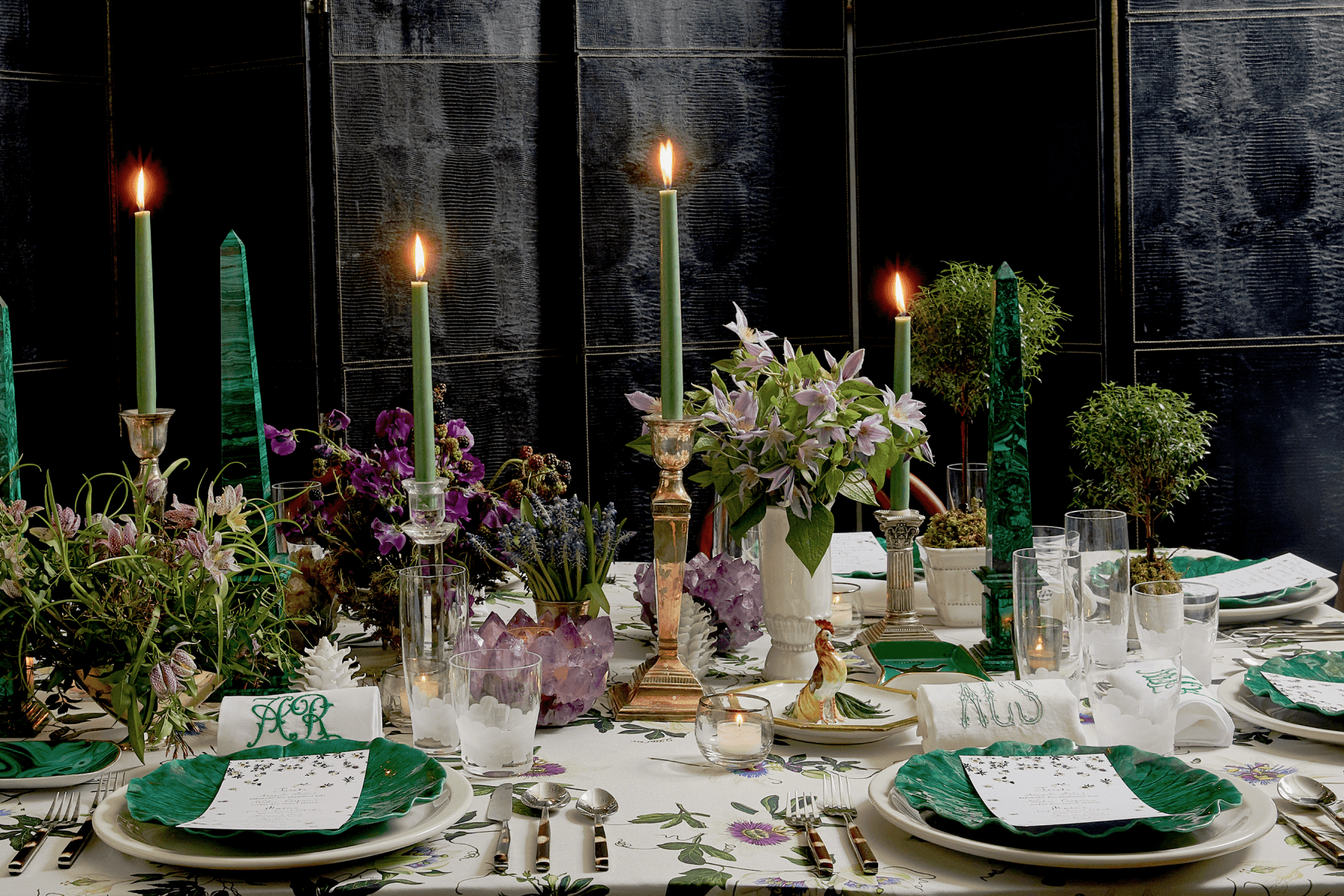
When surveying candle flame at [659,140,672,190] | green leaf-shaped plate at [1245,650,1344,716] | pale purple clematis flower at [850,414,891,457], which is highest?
candle flame at [659,140,672,190]

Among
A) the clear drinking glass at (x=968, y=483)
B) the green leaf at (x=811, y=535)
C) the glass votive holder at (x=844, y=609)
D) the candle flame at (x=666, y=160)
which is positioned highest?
the candle flame at (x=666, y=160)

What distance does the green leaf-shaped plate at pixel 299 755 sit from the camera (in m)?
1.00

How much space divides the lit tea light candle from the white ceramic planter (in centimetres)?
57

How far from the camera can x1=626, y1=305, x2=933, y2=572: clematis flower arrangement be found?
1.38 metres

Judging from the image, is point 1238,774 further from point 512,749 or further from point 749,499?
point 512,749

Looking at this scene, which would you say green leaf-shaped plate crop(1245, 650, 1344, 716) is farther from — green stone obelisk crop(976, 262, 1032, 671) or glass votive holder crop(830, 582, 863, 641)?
glass votive holder crop(830, 582, 863, 641)

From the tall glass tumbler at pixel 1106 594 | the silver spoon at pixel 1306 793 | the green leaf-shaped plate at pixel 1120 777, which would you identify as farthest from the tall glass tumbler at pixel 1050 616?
the silver spoon at pixel 1306 793

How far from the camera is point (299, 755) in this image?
3.78 feet

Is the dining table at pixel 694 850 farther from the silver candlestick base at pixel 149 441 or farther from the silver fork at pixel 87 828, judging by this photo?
the silver candlestick base at pixel 149 441

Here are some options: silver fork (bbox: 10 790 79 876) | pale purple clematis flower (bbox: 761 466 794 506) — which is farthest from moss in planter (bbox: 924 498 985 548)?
silver fork (bbox: 10 790 79 876)

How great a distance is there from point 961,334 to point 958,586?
555 millimetres

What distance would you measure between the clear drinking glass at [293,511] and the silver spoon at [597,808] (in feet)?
1.74

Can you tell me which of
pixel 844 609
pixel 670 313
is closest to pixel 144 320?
pixel 670 313

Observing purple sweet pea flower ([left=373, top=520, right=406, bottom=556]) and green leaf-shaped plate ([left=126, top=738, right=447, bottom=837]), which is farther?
purple sweet pea flower ([left=373, top=520, right=406, bottom=556])
